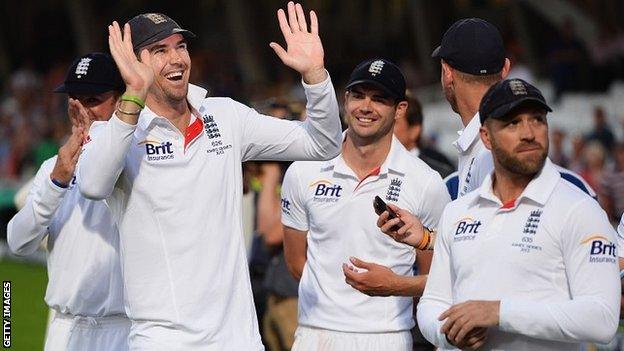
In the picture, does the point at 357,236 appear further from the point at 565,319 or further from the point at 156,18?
the point at 565,319

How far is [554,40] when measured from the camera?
86.4 feet

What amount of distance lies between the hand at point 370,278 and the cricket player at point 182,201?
0.52 metres

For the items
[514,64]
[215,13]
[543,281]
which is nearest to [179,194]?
[543,281]

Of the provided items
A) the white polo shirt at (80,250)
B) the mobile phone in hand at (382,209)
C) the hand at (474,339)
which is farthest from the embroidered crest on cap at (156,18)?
the hand at (474,339)

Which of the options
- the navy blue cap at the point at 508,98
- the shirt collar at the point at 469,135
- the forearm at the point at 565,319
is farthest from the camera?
the shirt collar at the point at 469,135

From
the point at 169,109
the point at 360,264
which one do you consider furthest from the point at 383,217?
the point at 169,109

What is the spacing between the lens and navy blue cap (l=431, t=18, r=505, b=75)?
7.32 meters

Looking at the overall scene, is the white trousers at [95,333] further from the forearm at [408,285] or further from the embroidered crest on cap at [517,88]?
the embroidered crest on cap at [517,88]

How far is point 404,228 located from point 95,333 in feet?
6.75

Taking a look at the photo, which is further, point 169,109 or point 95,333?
point 95,333

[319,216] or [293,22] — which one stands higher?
[293,22]

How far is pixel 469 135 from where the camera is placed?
721 centimetres

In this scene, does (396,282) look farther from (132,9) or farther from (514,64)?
(132,9)

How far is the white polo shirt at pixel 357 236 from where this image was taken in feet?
26.1
